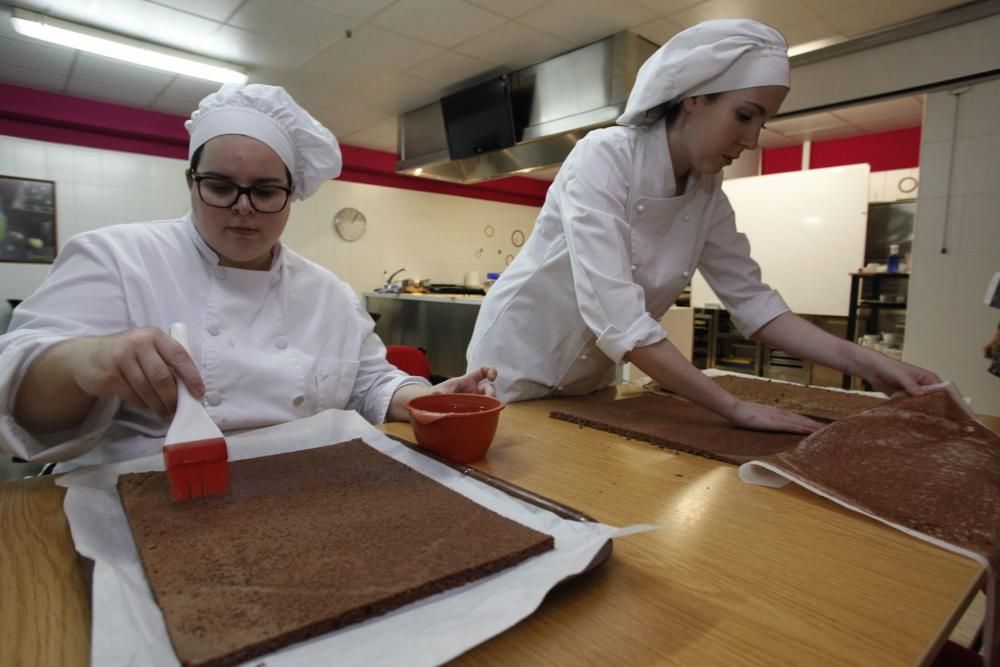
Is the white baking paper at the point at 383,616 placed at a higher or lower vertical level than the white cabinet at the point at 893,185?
lower

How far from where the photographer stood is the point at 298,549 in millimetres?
552

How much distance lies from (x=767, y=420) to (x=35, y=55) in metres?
5.08

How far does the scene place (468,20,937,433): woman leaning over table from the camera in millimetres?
1164

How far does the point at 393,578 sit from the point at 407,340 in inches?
204

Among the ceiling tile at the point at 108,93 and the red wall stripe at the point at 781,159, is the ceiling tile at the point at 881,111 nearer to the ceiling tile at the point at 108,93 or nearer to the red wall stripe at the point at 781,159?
the red wall stripe at the point at 781,159

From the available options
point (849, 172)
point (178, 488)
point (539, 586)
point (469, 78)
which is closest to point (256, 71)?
point (469, 78)

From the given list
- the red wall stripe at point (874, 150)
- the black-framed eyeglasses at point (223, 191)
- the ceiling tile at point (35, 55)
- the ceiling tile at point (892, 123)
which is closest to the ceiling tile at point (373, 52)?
the ceiling tile at point (35, 55)

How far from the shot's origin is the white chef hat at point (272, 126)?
3.61ft

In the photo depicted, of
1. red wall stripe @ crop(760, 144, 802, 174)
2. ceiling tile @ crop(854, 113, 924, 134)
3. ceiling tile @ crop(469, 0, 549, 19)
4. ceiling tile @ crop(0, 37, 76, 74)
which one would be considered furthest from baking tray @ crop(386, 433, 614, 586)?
red wall stripe @ crop(760, 144, 802, 174)

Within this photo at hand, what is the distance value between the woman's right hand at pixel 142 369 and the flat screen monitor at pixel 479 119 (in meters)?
3.87

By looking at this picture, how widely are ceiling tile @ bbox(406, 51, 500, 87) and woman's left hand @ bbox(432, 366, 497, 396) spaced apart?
11.1 feet

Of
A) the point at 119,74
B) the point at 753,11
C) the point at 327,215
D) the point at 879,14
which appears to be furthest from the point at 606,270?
the point at 327,215

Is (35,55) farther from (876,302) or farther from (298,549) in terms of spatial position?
(876,302)

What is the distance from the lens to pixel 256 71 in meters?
4.14
